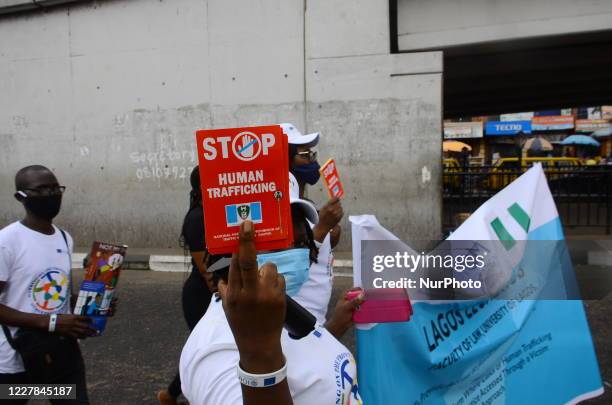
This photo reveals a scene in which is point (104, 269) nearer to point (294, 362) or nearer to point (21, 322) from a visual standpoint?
point (21, 322)

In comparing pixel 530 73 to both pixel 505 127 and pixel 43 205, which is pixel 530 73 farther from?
pixel 505 127

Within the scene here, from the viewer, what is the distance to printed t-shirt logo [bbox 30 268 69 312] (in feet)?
8.27

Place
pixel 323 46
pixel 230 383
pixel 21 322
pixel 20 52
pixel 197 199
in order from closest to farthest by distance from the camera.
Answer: pixel 230 383, pixel 21 322, pixel 197 199, pixel 323 46, pixel 20 52

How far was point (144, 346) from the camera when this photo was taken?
4.86 metres

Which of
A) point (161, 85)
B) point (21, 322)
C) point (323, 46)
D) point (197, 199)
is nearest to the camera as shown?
point (21, 322)

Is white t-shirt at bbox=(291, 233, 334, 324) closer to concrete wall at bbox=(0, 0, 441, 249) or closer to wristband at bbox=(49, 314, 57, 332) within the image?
wristband at bbox=(49, 314, 57, 332)

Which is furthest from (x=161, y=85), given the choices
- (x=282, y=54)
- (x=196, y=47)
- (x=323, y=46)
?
(x=323, y=46)

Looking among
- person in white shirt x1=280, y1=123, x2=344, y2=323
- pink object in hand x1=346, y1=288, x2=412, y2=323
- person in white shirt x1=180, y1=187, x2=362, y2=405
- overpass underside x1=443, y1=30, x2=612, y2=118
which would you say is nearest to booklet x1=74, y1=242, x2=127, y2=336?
person in white shirt x1=280, y1=123, x2=344, y2=323

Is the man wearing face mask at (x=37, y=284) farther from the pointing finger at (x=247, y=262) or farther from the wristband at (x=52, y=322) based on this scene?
the pointing finger at (x=247, y=262)

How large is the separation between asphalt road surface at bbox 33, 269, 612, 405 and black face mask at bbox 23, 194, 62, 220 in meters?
1.78

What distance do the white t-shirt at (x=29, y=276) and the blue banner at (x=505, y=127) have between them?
104ft

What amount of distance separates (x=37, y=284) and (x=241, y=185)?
1805 mm

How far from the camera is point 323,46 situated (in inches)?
329

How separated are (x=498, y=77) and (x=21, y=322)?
11474 mm
